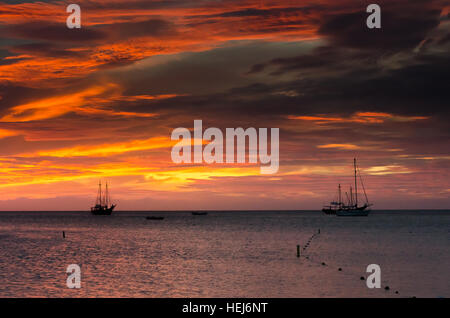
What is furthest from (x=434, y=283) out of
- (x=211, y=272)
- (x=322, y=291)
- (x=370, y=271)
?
(x=211, y=272)

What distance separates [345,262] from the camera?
6156 cm

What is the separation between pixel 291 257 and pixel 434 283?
2467 cm
